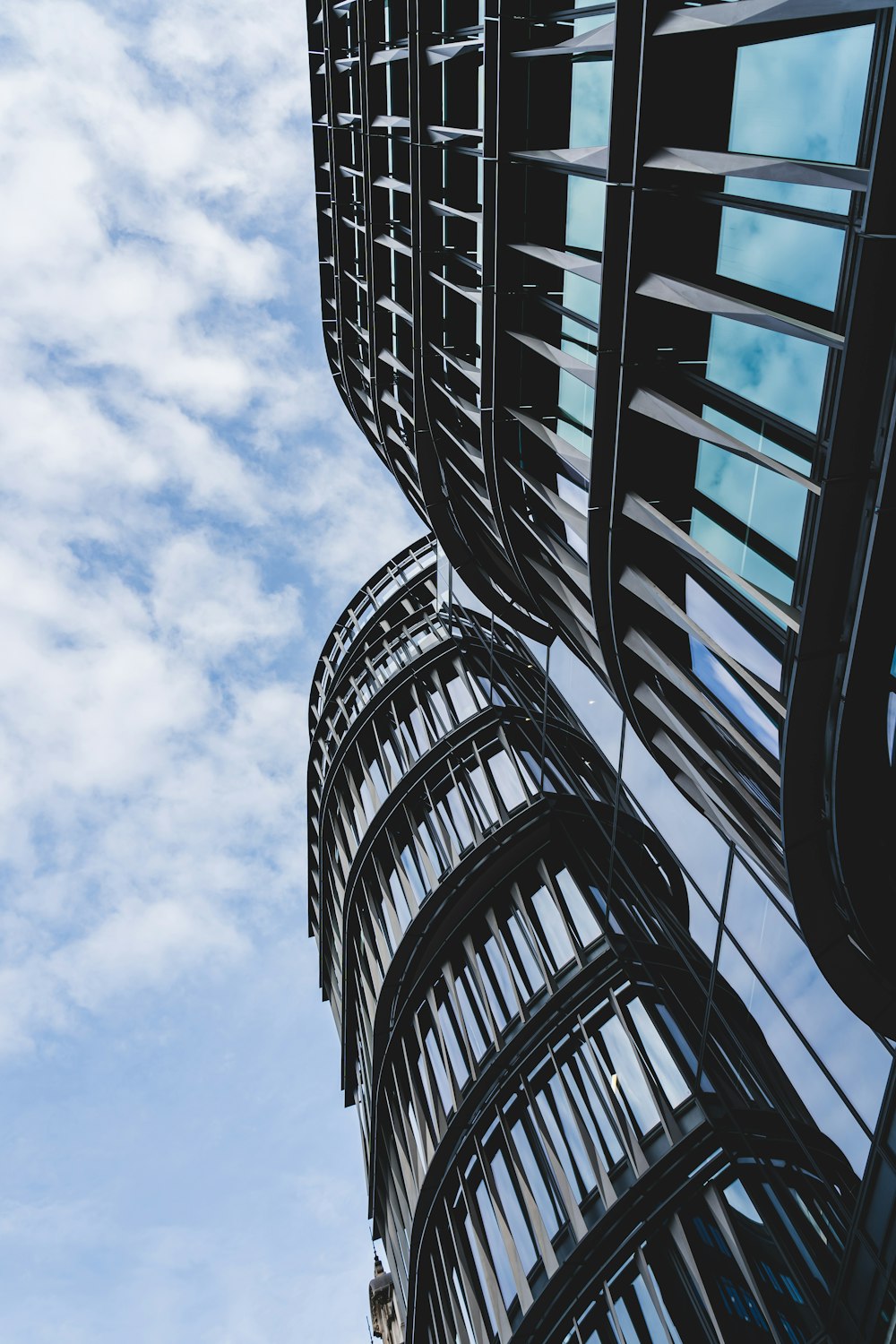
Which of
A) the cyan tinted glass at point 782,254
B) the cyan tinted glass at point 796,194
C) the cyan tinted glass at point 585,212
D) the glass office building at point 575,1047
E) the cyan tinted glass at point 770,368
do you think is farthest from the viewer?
the glass office building at point 575,1047

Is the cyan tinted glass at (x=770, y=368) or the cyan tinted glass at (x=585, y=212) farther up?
the cyan tinted glass at (x=585, y=212)

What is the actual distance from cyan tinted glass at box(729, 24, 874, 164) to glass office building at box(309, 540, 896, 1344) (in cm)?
1094

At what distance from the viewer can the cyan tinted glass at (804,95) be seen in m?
8.09

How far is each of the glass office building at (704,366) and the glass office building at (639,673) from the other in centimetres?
5

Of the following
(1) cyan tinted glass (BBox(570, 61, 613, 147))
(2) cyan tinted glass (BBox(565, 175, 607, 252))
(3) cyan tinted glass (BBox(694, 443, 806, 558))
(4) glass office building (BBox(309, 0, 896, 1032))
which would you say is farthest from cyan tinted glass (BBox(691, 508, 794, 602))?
(1) cyan tinted glass (BBox(570, 61, 613, 147))

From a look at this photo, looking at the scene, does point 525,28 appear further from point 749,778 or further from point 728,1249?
point 728,1249

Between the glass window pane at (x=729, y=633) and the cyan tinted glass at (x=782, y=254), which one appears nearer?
the cyan tinted glass at (x=782, y=254)

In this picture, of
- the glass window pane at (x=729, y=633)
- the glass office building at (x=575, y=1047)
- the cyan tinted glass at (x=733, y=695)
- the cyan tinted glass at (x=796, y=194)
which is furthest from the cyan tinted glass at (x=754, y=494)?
the glass office building at (x=575, y=1047)

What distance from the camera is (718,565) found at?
36.3 ft

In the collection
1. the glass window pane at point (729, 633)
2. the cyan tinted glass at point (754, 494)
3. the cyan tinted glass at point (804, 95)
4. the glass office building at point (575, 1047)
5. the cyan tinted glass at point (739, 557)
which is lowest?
the glass office building at point (575, 1047)

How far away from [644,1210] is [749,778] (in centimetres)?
768

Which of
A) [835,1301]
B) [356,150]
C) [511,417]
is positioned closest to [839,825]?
[835,1301]

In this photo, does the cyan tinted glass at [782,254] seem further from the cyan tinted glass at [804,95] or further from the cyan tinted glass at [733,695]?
the cyan tinted glass at [733,695]

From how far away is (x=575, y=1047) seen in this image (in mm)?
18609
